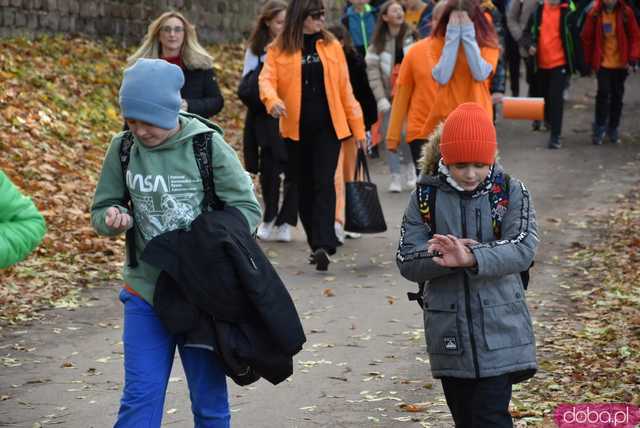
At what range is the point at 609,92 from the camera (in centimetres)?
1809

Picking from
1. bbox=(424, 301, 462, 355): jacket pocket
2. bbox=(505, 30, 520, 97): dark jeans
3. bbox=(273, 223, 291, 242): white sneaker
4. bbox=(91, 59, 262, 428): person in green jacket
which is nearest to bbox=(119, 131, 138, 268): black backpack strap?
bbox=(91, 59, 262, 428): person in green jacket

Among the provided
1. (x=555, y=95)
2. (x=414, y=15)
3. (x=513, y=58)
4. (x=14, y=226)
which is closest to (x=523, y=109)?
(x=555, y=95)

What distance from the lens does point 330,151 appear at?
35.0ft

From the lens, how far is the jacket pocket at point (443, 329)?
194 inches

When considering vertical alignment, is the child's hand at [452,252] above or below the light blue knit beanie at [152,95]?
below

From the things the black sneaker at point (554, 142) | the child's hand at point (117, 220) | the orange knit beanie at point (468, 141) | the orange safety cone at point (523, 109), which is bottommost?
the black sneaker at point (554, 142)

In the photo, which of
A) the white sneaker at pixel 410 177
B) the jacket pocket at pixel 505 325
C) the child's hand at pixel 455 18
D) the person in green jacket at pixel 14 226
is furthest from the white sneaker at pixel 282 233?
the person in green jacket at pixel 14 226

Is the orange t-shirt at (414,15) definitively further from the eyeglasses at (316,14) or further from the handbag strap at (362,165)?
the eyeglasses at (316,14)

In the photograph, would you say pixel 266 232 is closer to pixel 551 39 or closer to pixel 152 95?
pixel 551 39

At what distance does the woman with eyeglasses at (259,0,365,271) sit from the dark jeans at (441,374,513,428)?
566 cm

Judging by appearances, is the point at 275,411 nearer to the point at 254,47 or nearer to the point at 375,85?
the point at 254,47

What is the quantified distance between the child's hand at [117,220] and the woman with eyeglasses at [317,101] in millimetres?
5531

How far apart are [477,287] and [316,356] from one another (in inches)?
123

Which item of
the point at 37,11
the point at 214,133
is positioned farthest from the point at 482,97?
the point at 37,11
